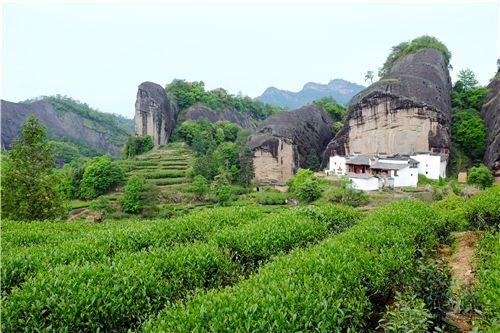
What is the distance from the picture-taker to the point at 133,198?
3441 centimetres

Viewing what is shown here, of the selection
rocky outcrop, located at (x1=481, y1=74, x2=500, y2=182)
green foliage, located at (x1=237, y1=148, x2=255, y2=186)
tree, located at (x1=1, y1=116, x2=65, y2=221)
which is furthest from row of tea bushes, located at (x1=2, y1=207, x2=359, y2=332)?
green foliage, located at (x1=237, y1=148, x2=255, y2=186)

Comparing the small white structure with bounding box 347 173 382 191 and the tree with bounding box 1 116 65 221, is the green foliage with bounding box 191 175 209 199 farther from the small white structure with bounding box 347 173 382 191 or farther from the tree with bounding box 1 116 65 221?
the tree with bounding box 1 116 65 221

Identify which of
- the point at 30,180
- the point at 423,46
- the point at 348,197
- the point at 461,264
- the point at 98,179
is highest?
the point at 423,46

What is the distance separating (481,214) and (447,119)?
92.4ft

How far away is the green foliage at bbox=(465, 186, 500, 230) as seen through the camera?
1096 centimetres

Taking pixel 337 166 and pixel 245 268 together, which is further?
pixel 337 166

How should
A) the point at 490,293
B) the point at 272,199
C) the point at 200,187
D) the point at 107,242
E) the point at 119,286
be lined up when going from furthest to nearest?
the point at 200,187 → the point at 272,199 → the point at 107,242 → the point at 119,286 → the point at 490,293

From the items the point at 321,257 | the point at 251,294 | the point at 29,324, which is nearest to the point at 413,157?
the point at 321,257

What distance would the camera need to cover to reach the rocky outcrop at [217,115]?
6600 cm

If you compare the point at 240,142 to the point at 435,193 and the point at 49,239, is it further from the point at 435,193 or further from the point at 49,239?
the point at 49,239

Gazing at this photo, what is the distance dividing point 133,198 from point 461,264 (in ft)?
103

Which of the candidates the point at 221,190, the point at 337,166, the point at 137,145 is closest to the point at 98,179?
the point at 137,145

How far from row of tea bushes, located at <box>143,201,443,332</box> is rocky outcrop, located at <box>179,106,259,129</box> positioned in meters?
60.4

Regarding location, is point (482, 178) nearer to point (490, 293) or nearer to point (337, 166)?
point (337, 166)
